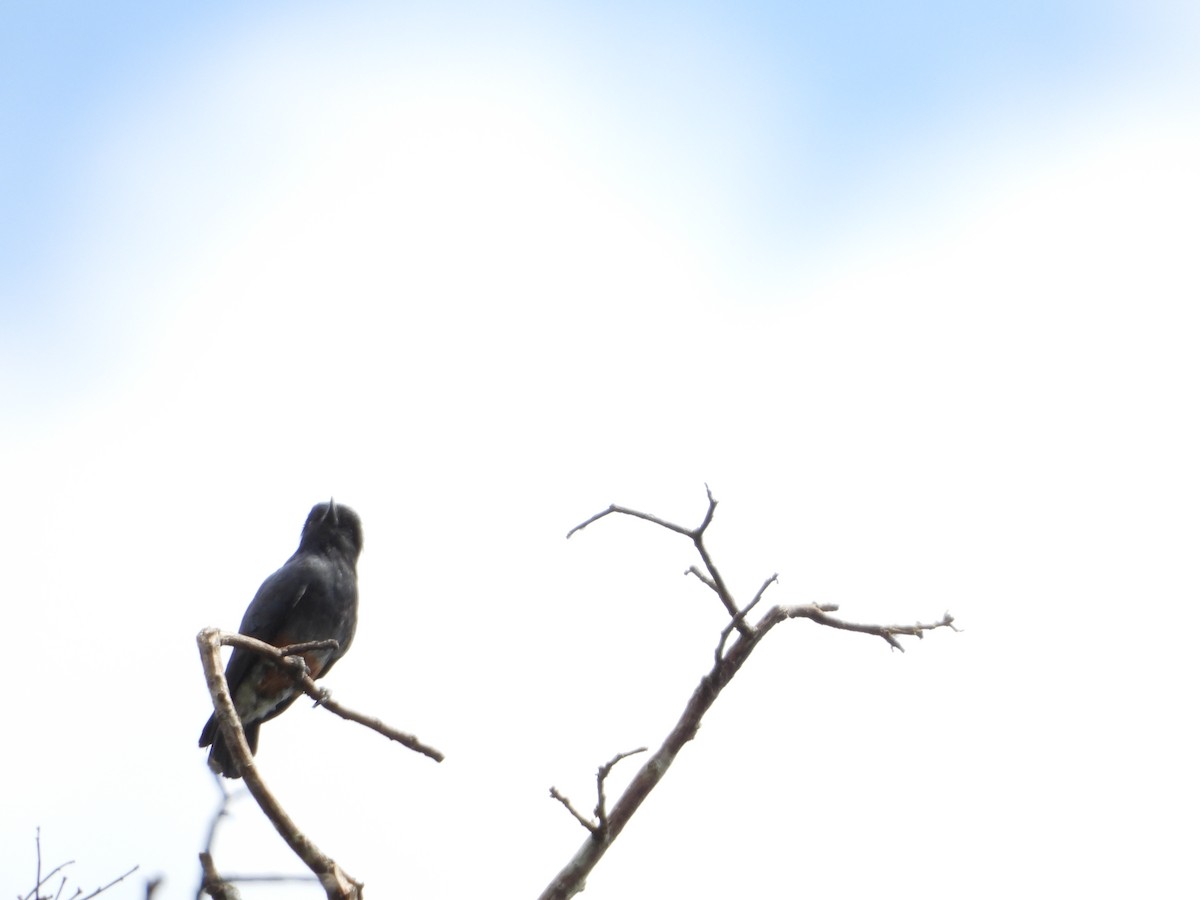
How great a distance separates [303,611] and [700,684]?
601 cm

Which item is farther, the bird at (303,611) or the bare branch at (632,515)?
the bird at (303,611)

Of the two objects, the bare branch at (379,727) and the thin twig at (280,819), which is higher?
the bare branch at (379,727)

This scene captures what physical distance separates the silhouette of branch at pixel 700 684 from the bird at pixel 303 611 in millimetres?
4842

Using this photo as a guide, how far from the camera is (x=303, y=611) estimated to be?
9.84 metres

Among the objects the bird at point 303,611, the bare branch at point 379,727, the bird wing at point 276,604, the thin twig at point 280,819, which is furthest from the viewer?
the bird wing at point 276,604

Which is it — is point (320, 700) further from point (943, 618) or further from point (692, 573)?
point (943, 618)

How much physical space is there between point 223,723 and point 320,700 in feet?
1.73

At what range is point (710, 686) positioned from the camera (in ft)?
14.5

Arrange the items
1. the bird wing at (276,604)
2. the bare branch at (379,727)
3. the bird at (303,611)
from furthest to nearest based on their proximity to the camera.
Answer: the bird wing at (276,604), the bird at (303,611), the bare branch at (379,727)

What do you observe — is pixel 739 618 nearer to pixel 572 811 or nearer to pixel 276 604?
pixel 572 811

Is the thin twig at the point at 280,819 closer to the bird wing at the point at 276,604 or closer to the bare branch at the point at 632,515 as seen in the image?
the bare branch at the point at 632,515

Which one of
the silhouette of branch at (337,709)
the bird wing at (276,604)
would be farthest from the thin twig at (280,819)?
the bird wing at (276,604)

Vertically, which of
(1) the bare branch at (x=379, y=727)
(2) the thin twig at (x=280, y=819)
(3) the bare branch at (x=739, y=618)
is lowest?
(2) the thin twig at (x=280, y=819)

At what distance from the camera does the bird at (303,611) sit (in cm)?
918
